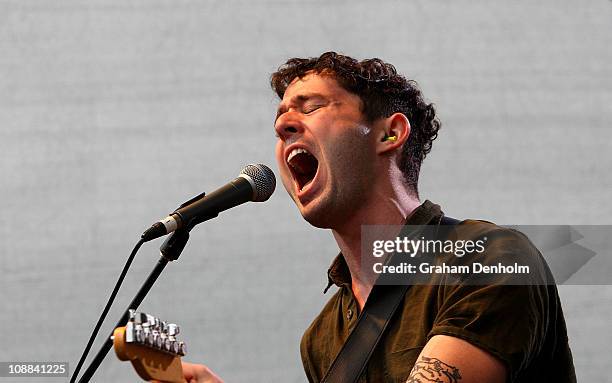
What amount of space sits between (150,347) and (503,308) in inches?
30.5

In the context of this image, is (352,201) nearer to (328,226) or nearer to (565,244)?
(328,226)

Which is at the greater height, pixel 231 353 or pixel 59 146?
pixel 59 146

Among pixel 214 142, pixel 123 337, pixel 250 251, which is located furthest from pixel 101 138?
pixel 123 337

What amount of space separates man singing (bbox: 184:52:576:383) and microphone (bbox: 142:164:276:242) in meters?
0.22

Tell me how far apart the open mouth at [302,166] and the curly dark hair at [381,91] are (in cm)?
20

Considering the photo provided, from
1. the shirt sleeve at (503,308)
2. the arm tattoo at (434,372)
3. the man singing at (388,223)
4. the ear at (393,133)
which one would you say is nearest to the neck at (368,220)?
the man singing at (388,223)

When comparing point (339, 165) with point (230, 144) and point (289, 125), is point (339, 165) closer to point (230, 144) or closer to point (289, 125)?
point (289, 125)

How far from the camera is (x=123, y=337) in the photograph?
181 cm

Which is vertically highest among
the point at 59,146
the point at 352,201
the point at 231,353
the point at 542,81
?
the point at 542,81

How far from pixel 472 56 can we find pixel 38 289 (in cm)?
182

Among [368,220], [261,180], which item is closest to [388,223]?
[368,220]

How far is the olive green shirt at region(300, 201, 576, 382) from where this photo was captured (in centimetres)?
188

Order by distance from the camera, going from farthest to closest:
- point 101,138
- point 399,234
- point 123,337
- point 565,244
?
point 101,138
point 565,244
point 399,234
point 123,337

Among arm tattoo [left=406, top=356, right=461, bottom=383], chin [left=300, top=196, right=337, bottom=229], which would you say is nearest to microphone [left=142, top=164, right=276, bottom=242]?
chin [left=300, top=196, right=337, bottom=229]
